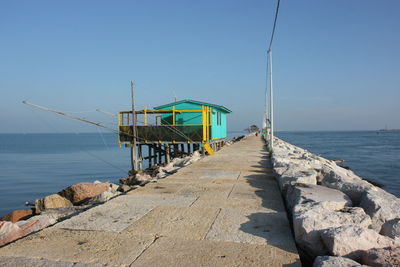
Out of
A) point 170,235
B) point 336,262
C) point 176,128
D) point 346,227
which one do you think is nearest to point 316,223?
point 346,227

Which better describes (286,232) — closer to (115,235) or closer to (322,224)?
(322,224)

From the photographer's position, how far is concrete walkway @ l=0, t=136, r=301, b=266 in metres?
3.01

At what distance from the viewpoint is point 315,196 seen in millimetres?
4316

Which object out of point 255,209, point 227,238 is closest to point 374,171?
point 255,209

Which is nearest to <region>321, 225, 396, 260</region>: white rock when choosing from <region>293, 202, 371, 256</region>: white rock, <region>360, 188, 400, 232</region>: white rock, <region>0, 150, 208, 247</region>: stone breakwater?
<region>293, 202, 371, 256</region>: white rock

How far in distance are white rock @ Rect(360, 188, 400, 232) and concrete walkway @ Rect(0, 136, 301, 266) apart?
1.02 metres

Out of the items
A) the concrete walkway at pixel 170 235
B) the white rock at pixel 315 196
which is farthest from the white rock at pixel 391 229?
the concrete walkway at pixel 170 235

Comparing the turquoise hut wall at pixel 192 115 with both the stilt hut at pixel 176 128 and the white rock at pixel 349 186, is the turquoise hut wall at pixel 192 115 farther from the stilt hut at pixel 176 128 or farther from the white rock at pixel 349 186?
the white rock at pixel 349 186

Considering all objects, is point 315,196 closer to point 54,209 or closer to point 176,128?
point 54,209

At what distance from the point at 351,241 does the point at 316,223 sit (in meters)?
0.43

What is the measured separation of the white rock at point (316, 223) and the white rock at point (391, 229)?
20 centimetres

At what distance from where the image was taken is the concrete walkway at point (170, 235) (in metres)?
3.01

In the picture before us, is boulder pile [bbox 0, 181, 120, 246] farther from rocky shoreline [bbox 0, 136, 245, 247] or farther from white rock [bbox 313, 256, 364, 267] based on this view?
white rock [bbox 313, 256, 364, 267]

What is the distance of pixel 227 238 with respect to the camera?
3.54 metres
